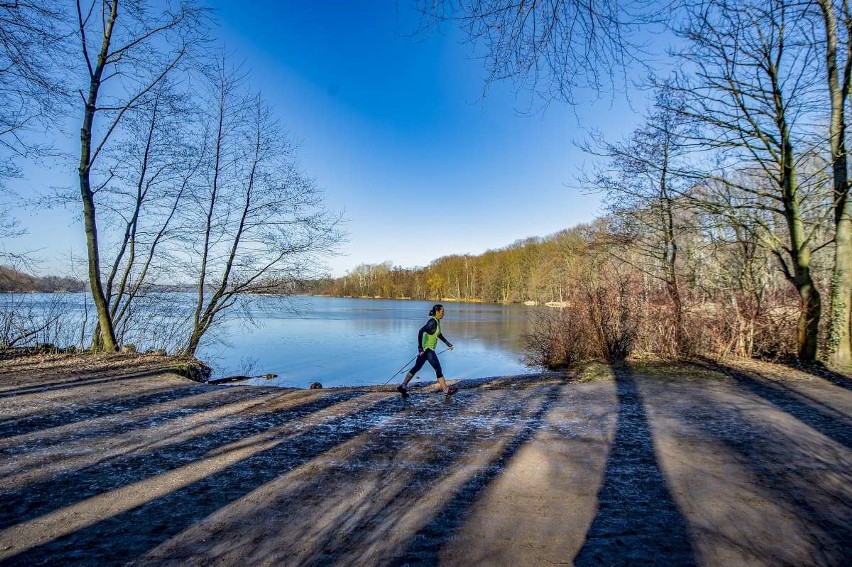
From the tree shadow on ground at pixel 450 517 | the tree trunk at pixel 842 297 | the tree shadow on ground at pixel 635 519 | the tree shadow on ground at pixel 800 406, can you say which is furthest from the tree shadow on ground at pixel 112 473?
the tree trunk at pixel 842 297

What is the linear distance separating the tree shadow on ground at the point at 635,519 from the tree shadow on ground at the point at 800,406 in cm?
256

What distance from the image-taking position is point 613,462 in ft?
14.8

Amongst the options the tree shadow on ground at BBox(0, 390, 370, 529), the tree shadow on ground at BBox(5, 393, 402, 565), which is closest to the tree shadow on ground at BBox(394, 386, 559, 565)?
the tree shadow on ground at BBox(5, 393, 402, 565)

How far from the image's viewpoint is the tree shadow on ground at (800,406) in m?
5.45

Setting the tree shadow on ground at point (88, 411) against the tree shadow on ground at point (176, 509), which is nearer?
the tree shadow on ground at point (176, 509)

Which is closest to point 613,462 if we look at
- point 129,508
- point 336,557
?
point 336,557

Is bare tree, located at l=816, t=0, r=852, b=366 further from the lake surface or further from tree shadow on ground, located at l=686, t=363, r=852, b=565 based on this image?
the lake surface

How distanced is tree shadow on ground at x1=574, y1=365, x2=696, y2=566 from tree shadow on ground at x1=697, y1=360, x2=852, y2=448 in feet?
8.40

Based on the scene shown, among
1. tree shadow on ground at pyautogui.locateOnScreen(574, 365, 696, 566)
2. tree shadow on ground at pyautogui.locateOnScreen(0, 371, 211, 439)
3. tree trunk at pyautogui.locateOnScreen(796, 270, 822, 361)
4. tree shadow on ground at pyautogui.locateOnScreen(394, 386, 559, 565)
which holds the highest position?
tree trunk at pyautogui.locateOnScreen(796, 270, 822, 361)

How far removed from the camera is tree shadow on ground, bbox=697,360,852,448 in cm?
545

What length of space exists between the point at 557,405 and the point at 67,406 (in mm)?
7729

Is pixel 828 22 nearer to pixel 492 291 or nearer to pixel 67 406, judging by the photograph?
pixel 67 406

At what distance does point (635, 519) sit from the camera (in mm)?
3324

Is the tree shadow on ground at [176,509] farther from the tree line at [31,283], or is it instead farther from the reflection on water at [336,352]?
the tree line at [31,283]
